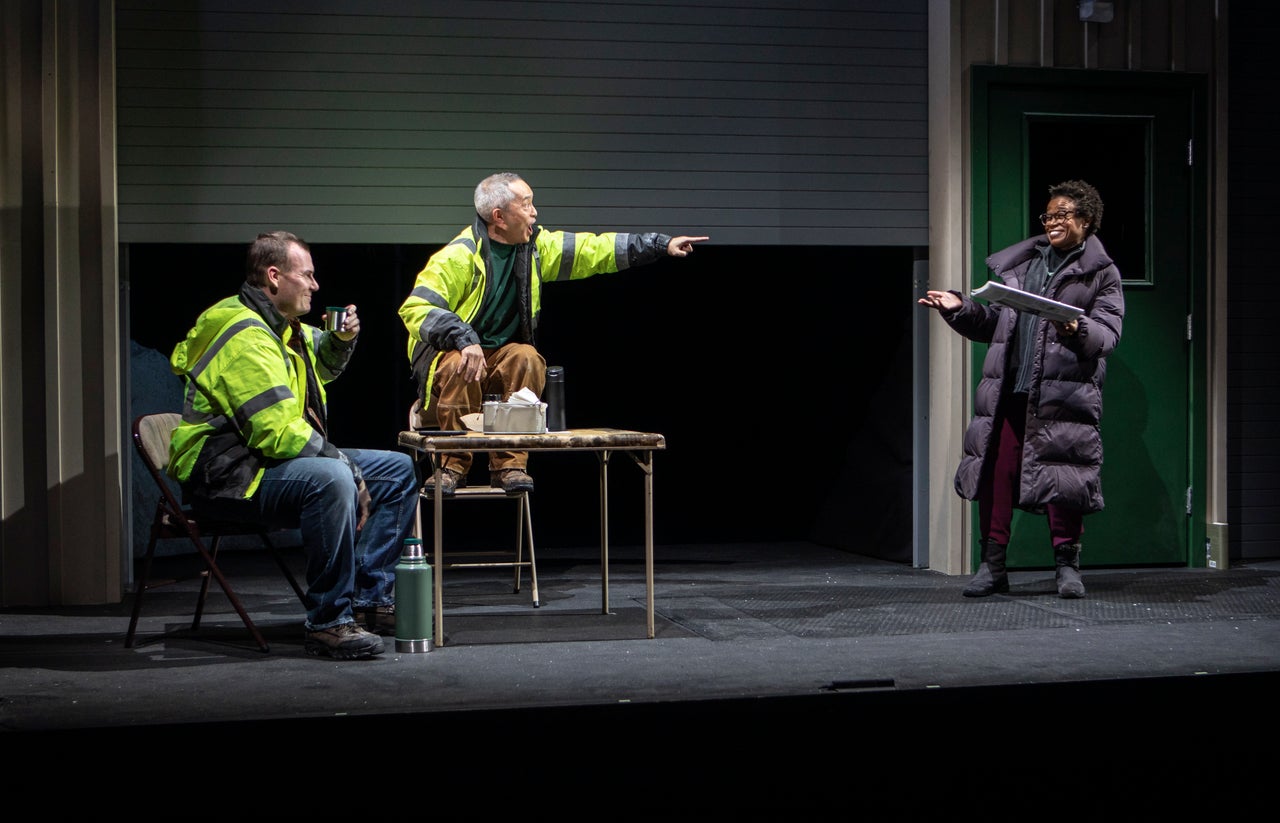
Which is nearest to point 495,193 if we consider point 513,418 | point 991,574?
point 513,418

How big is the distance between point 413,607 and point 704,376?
4708 millimetres

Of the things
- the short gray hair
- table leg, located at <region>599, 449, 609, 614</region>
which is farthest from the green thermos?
the short gray hair

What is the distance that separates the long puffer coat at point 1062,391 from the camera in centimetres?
587

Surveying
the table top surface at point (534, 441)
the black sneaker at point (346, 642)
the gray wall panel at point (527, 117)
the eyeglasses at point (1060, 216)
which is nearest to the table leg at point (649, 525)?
the table top surface at point (534, 441)

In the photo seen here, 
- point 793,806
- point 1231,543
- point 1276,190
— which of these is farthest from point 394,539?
point 1276,190

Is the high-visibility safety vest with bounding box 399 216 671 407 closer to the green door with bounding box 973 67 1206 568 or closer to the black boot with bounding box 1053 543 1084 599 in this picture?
the green door with bounding box 973 67 1206 568

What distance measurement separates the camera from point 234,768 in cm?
335

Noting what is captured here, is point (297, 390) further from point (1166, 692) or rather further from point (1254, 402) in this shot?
point (1254, 402)

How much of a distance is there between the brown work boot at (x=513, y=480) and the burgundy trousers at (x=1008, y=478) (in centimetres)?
199

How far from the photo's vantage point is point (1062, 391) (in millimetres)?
5891

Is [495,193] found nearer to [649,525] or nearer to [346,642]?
[649,525]

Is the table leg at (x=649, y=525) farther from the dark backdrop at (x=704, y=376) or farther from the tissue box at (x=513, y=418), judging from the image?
the dark backdrop at (x=704, y=376)

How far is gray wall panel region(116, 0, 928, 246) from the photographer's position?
6.22m

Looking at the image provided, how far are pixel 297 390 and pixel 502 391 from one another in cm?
92
